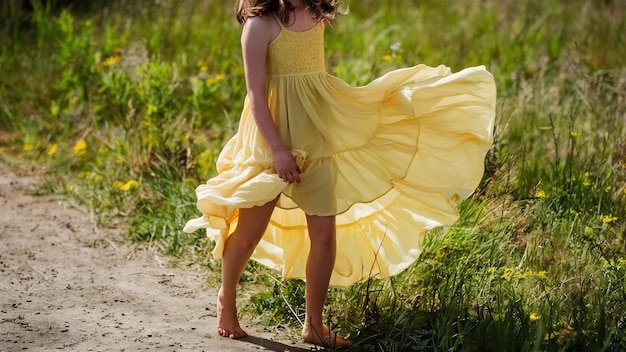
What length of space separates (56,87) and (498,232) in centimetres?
338

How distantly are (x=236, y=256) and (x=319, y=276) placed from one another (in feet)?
1.07

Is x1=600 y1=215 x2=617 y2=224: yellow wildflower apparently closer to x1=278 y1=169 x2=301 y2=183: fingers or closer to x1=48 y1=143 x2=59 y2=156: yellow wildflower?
x1=278 y1=169 x2=301 y2=183: fingers

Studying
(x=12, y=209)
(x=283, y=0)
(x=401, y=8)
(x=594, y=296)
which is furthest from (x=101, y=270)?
(x=401, y=8)

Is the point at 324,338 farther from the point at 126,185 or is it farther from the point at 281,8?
the point at 126,185

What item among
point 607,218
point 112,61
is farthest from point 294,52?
point 112,61

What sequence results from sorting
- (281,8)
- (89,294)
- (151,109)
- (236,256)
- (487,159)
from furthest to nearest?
(151,109) → (487,159) → (89,294) → (236,256) → (281,8)

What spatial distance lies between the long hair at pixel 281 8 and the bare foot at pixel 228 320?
1058 millimetres

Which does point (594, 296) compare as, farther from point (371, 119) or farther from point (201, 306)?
point (201, 306)

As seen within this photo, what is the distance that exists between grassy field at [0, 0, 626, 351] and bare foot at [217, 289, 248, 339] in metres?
0.23

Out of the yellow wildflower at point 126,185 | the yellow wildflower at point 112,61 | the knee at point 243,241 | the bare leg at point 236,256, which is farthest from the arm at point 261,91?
the yellow wildflower at point 112,61

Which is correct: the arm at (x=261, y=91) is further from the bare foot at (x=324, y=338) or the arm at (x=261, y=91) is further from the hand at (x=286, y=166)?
the bare foot at (x=324, y=338)

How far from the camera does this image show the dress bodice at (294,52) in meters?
3.26

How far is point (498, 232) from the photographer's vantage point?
4.05m

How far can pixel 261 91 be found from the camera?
3223 millimetres
